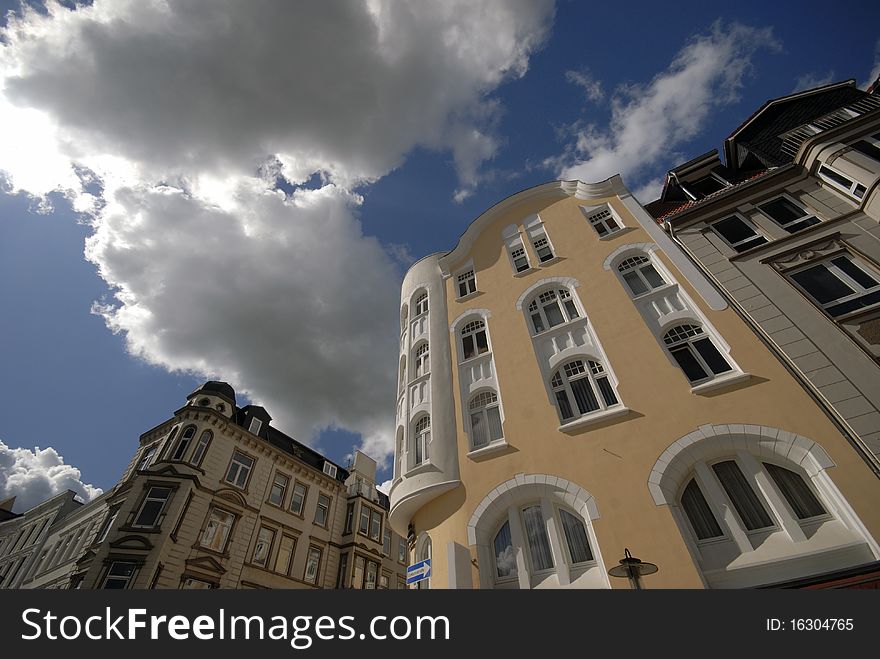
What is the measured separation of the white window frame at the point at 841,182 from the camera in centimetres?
1390

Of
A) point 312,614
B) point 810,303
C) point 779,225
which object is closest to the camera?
point 312,614

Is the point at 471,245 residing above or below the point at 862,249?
above

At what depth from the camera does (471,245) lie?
969 inches

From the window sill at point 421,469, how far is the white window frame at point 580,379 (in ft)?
17.4

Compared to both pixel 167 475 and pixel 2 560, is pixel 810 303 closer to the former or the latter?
pixel 167 475

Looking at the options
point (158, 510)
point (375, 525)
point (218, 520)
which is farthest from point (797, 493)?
point (375, 525)

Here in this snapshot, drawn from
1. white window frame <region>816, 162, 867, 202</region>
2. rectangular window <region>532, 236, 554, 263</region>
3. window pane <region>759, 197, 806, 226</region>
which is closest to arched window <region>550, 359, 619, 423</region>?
rectangular window <region>532, 236, 554, 263</region>

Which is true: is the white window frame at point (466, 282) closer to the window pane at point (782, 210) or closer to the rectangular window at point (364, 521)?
the window pane at point (782, 210)

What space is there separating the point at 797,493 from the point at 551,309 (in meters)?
10.6

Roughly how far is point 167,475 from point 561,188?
28.5 meters

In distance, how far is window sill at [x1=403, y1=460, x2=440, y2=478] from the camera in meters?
15.4

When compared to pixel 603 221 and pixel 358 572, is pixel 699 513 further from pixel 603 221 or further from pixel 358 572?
pixel 358 572

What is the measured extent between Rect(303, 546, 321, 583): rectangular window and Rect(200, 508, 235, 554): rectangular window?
6316 millimetres

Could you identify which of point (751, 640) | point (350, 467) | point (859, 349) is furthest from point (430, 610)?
point (350, 467)
